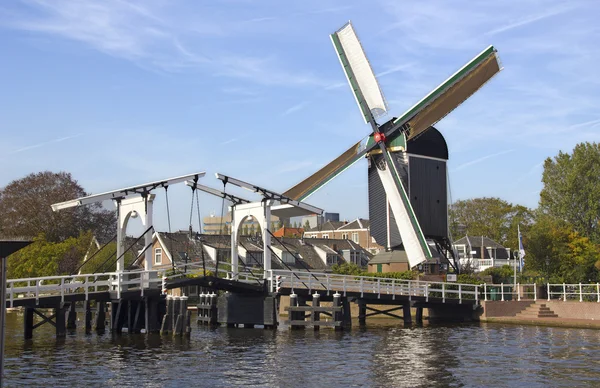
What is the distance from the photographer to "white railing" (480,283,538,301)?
49750mm

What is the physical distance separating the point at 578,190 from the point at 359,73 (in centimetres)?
3732

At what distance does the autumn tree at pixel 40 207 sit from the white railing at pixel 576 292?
47.0 meters

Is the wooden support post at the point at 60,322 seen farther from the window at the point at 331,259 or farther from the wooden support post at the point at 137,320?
the window at the point at 331,259

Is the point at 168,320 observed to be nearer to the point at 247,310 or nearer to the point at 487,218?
the point at 247,310

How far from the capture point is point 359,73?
2286 inches

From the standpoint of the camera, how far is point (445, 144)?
5672 centimetres

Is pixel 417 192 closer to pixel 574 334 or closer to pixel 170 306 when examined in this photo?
pixel 574 334

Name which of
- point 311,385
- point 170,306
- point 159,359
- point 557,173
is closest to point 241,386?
point 311,385

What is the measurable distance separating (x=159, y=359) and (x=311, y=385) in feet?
26.1

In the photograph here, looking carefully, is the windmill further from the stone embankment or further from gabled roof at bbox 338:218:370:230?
gabled roof at bbox 338:218:370:230

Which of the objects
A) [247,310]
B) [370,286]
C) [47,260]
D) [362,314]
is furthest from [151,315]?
[47,260]

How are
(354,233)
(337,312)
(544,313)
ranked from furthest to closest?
(354,233) → (544,313) → (337,312)

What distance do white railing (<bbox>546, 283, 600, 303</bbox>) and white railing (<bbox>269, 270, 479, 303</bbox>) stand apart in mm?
4929

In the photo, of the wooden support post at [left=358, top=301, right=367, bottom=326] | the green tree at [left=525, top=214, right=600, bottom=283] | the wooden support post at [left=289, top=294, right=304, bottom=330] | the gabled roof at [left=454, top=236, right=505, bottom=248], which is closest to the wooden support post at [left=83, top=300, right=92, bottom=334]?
the wooden support post at [left=289, top=294, right=304, bottom=330]
